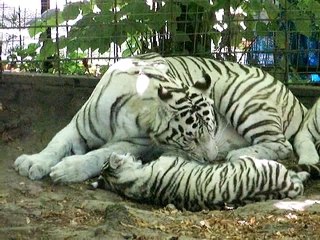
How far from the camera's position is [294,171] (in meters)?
5.33

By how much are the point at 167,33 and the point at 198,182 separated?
272 centimetres

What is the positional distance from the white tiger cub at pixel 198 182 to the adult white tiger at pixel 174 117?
542 millimetres

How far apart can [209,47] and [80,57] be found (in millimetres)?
1216

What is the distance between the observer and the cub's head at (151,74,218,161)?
544 cm

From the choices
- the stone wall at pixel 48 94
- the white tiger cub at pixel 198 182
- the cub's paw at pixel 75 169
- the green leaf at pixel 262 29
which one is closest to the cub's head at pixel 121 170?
the white tiger cub at pixel 198 182

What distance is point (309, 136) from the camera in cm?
616

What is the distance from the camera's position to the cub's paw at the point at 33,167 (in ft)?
17.4

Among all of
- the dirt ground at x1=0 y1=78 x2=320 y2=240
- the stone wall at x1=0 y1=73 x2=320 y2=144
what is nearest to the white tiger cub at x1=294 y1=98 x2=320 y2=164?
the dirt ground at x1=0 y1=78 x2=320 y2=240

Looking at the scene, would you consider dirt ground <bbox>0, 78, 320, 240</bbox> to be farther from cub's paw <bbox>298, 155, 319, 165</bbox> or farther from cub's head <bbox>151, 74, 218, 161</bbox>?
cub's head <bbox>151, 74, 218, 161</bbox>

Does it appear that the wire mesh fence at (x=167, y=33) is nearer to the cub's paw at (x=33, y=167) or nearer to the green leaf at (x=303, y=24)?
the green leaf at (x=303, y=24)

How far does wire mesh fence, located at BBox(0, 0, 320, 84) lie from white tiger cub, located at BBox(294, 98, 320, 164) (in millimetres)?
Answer: 943

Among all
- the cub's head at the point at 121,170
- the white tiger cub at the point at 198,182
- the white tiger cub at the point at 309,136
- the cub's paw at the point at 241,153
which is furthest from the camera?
the white tiger cub at the point at 309,136

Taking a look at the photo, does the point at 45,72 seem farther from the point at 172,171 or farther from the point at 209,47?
the point at 172,171

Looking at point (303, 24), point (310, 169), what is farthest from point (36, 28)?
point (310, 169)
